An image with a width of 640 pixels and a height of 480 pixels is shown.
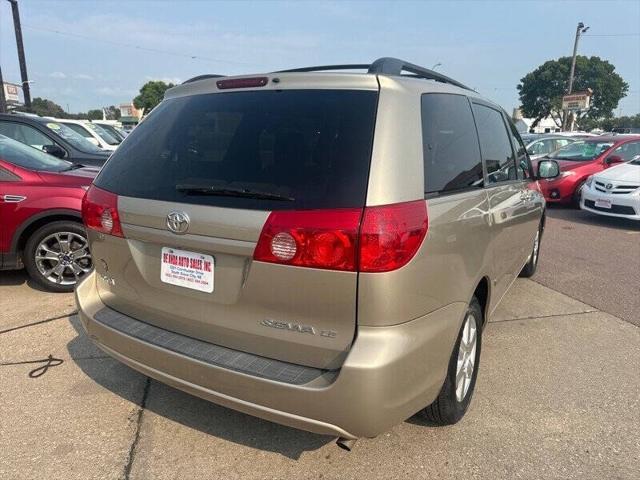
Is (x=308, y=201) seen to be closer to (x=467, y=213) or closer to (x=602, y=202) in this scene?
(x=467, y=213)

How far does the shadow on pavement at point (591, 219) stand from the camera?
29.6ft

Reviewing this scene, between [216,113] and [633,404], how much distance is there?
2.93 m

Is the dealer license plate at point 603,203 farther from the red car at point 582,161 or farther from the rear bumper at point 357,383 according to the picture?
the rear bumper at point 357,383

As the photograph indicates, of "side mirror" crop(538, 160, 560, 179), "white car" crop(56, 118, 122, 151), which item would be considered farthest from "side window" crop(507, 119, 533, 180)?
"white car" crop(56, 118, 122, 151)

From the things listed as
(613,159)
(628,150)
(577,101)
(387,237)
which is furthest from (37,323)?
(577,101)

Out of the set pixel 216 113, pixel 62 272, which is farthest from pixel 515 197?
pixel 62 272

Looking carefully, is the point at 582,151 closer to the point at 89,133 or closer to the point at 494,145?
the point at 494,145

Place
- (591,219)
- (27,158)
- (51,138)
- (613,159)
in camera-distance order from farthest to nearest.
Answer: (613,159)
(591,219)
(51,138)
(27,158)

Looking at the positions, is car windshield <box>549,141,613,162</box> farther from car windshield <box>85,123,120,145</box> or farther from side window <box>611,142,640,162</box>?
car windshield <box>85,123,120,145</box>

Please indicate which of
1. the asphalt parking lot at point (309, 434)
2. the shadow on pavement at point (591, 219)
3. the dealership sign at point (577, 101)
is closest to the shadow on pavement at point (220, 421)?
the asphalt parking lot at point (309, 434)

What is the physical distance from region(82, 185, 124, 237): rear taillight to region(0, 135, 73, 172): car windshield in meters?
2.70

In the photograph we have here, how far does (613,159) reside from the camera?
10820mm

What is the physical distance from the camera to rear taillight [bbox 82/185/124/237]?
2477 millimetres

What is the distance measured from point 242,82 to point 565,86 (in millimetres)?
65255
